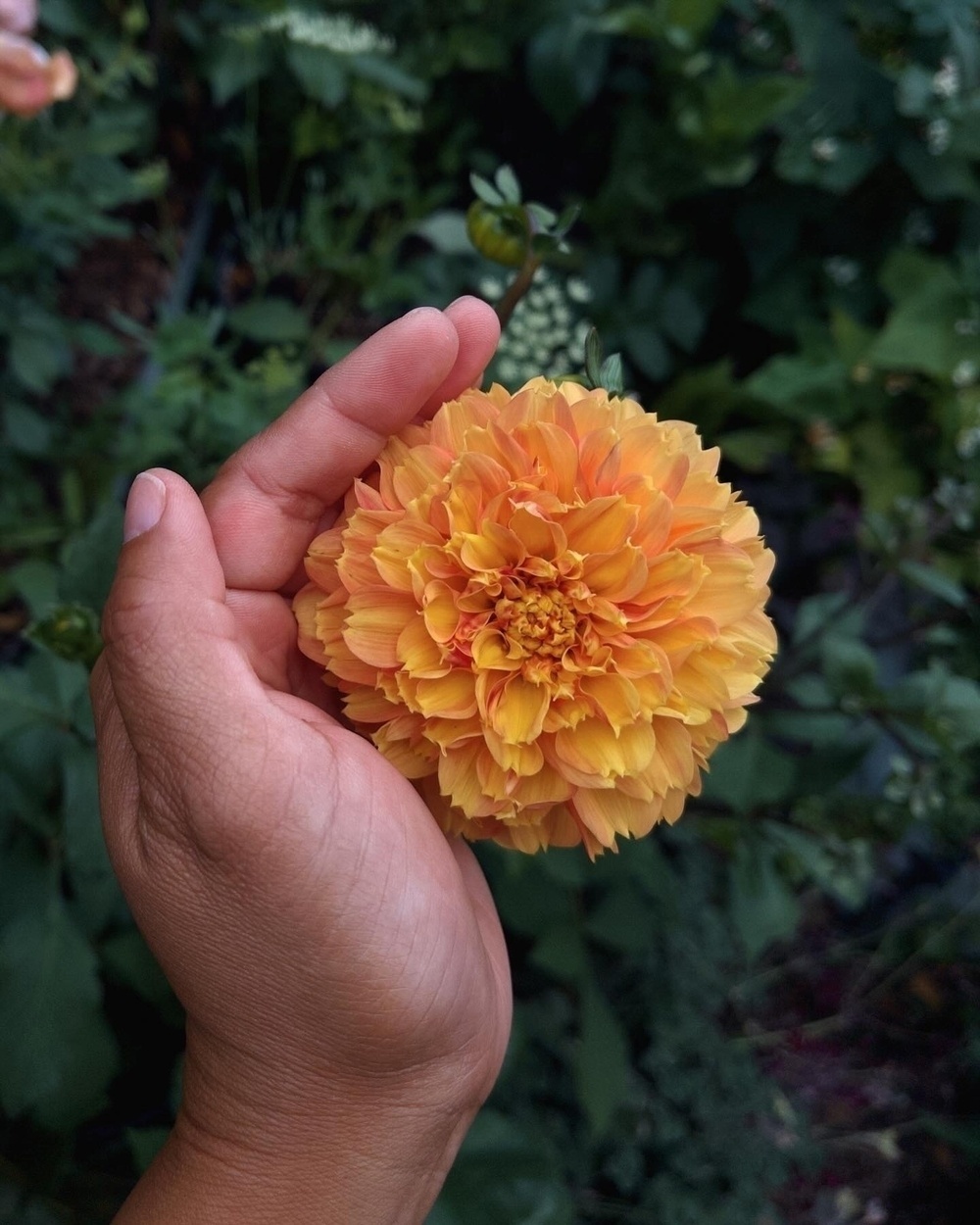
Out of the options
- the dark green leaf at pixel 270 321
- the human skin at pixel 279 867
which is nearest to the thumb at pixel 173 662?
the human skin at pixel 279 867

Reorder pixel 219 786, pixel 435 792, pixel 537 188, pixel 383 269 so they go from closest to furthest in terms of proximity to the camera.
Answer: pixel 219 786, pixel 435 792, pixel 383 269, pixel 537 188

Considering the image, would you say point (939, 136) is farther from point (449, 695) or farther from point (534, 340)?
point (449, 695)

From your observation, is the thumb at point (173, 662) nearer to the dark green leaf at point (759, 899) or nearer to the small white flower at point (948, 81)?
the dark green leaf at point (759, 899)

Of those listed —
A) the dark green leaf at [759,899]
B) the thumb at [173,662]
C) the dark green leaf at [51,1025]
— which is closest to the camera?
the thumb at [173,662]

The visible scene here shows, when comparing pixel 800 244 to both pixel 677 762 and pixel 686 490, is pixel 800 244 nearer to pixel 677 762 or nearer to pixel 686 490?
pixel 686 490

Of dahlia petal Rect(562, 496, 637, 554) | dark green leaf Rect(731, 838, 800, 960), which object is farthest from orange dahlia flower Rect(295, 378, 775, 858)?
dark green leaf Rect(731, 838, 800, 960)

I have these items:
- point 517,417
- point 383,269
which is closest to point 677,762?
point 517,417

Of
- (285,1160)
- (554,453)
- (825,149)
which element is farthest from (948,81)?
(285,1160)
